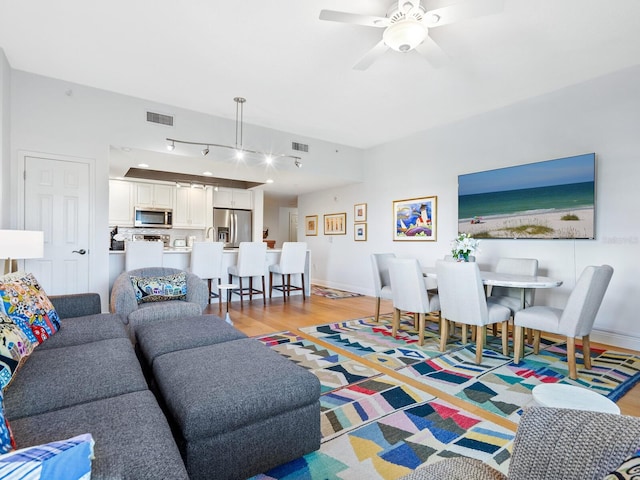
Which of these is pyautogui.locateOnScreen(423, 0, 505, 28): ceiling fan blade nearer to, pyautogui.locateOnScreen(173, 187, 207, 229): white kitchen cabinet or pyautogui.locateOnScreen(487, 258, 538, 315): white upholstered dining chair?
pyautogui.locateOnScreen(487, 258, 538, 315): white upholstered dining chair

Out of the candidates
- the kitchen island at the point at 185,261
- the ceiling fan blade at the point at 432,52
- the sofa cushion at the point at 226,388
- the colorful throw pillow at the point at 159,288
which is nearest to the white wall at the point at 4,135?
the kitchen island at the point at 185,261

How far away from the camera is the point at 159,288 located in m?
3.44

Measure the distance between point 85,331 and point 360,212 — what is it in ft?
17.0

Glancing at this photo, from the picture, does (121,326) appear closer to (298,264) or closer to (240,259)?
(240,259)

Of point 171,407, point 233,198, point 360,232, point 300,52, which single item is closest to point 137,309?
point 171,407

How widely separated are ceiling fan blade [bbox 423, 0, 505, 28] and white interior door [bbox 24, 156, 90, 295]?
161 inches

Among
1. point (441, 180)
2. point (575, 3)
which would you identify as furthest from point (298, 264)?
point (575, 3)

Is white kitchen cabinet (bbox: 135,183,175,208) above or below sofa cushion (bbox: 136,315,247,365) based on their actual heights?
above

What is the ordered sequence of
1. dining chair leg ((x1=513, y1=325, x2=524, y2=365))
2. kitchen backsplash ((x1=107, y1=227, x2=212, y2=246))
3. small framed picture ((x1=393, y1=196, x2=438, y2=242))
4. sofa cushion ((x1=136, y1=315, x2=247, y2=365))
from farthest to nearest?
kitchen backsplash ((x1=107, y1=227, x2=212, y2=246)) < small framed picture ((x1=393, y1=196, x2=438, y2=242)) < dining chair leg ((x1=513, y1=325, x2=524, y2=365)) < sofa cushion ((x1=136, y1=315, x2=247, y2=365))

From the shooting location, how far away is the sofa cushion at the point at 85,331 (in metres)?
2.05

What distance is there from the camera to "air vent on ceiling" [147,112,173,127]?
4.38 meters

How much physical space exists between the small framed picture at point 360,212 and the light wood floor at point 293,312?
1.59m

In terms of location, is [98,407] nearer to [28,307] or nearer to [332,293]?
[28,307]

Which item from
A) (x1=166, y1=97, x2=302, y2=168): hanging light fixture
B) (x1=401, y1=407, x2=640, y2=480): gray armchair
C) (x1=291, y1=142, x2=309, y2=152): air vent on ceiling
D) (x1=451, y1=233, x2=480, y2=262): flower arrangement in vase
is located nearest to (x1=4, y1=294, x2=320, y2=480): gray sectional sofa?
(x1=401, y1=407, x2=640, y2=480): gray armchair
